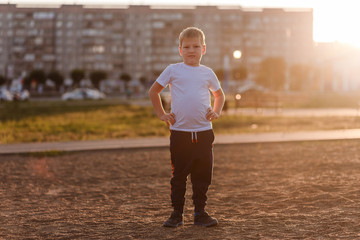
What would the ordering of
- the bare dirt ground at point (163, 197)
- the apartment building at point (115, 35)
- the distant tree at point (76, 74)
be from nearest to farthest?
the bare dirt ground at point (163, 197) → the distant tree at point (76, 74) → the apartment building at point (115, 35)

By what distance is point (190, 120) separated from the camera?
13.0 ft

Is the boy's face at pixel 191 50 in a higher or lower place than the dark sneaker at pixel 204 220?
higher

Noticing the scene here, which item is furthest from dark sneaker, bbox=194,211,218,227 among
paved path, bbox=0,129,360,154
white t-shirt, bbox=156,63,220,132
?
paved path, bbox=0,129,360,154

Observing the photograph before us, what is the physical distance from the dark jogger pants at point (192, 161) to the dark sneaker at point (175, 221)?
0.20ft

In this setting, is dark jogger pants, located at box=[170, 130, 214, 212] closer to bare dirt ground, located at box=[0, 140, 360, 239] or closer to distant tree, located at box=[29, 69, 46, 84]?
bare dirt ground, located at box=[0, 140, 360, 239]

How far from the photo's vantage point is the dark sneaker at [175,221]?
3.94 metres

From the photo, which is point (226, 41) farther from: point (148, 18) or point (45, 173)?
point (45, 173)

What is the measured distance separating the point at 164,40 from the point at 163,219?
324 feet

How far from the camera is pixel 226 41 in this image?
103 m

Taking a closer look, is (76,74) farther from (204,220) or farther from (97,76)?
(204,220)

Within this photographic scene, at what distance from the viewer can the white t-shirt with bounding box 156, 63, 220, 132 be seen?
3977 millimetres

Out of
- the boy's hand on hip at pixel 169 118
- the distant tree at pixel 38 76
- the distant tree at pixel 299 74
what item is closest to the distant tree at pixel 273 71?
the distant tree at pixel 299 74

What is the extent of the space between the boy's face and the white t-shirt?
52 mm

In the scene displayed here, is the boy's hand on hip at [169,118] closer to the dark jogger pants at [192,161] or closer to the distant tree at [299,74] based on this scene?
the dark jogger pants at [192,161]
